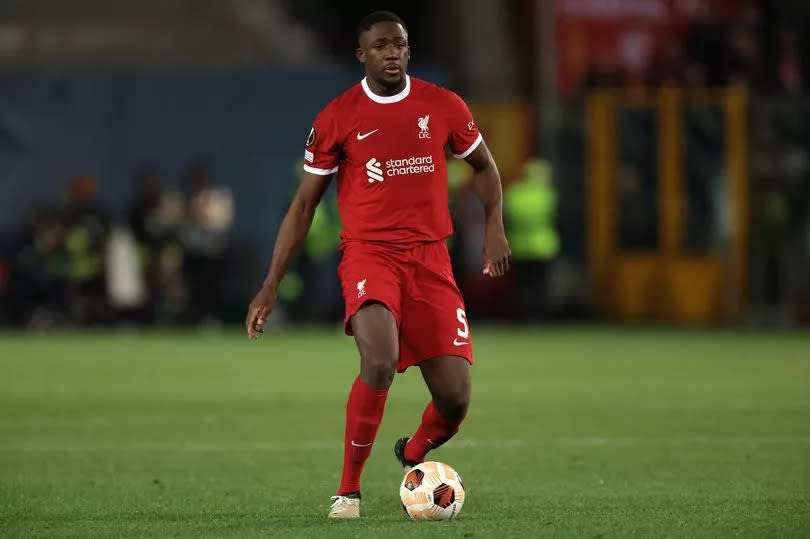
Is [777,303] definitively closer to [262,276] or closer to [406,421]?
[262,276]

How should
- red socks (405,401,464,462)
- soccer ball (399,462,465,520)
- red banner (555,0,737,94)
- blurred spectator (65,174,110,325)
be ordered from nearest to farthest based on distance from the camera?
soccer ball (399,462,465,520) → red socks (405,401,464,462) → blurred spectator (65,174,110,325) → red banner (555,0,737,94)

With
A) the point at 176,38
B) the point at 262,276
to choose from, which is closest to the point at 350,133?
the point at 262,276

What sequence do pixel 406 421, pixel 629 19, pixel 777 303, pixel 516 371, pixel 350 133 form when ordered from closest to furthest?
1. pixel 350 133
2. pixel 406 421
3. pixel 516 371
4. pixel 777 303
5. pixel 629 19

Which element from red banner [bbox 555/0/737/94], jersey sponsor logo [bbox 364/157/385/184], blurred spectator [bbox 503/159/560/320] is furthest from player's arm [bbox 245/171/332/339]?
red banner [bbox 555/0/737/94]

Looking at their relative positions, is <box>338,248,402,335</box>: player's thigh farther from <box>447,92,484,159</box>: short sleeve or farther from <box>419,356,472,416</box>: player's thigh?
<box>447,92,484,159</box>: short sleeve

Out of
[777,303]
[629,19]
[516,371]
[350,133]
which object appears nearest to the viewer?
[350,133]

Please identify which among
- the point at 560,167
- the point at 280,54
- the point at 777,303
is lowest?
the point at 777,303

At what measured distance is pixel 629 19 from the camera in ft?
85.5

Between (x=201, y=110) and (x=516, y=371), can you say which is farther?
(x=201, y=110)

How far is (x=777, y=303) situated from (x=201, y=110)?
899 cm

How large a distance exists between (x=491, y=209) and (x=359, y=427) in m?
1.24

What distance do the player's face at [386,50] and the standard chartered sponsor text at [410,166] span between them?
1.16ft

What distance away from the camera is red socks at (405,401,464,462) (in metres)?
7.94

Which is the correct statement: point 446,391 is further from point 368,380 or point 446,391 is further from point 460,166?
point 460,166
